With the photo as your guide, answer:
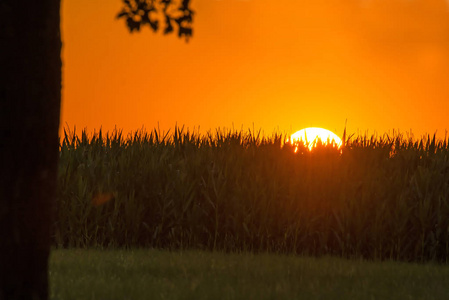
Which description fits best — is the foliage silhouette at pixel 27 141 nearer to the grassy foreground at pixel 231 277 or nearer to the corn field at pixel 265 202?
the grassy foreground at pixel 231 277

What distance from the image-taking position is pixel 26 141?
6.34 metres

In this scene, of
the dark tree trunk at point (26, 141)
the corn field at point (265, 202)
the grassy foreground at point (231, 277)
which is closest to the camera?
the dark tree trunk at point (26, 141)

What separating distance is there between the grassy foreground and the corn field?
3.62 ft

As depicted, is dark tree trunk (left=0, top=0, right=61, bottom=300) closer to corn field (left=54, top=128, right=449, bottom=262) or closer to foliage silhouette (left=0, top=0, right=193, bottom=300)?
foliage silhouette (left=0, top=0, right=193, bottom=300)

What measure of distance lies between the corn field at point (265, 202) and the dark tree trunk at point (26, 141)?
673 cm

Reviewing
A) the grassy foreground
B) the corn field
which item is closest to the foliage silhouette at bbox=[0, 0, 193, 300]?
the grassy foreground

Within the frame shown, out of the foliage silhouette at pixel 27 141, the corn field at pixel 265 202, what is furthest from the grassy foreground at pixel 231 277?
the foliage silhouette at pixel 27 141

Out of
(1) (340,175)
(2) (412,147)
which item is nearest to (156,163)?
(1) (340,175)

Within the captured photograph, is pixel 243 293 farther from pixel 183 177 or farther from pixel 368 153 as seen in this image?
pixel 368 153

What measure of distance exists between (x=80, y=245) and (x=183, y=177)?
2.52 meters


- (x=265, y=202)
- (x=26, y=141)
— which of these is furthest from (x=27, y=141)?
(x=265, y=202)

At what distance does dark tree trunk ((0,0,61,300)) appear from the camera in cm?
634

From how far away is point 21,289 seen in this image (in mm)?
6535

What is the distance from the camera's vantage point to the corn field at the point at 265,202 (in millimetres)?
13305
